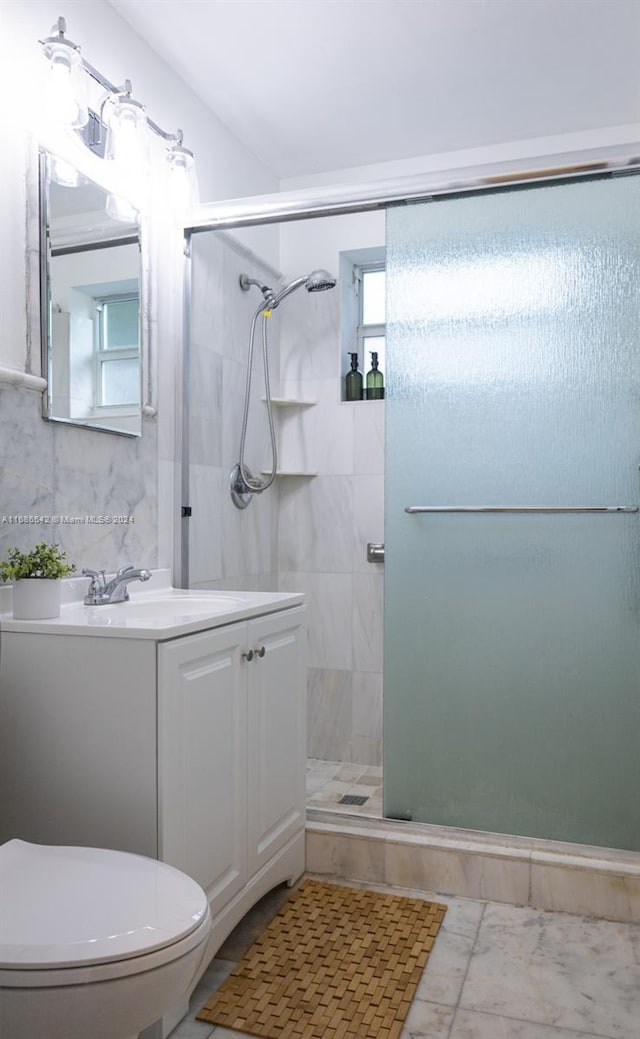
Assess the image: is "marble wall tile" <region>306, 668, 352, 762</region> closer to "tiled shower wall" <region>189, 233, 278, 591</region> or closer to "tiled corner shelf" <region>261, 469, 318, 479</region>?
"tiled shower wall" <region>189, 233, 278, 591</region>

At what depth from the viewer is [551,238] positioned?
2.20 metres

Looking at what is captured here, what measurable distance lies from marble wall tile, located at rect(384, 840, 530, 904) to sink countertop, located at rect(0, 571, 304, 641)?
76 cm

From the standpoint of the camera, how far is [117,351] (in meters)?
2.22

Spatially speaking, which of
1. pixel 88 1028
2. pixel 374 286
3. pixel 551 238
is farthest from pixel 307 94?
pixel 88 1028

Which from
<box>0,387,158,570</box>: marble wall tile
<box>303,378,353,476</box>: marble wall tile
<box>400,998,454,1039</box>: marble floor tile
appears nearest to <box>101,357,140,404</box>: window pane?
<box>0,387,158,570</box>: marble wall tile

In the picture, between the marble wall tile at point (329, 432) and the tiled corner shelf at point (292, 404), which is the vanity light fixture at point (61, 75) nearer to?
the tiled corner shelf at point (292, 404)

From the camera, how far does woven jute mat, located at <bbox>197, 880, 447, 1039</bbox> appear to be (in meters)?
1.57

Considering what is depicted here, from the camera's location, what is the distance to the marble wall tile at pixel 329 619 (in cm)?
324

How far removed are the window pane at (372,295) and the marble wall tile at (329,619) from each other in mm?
1140

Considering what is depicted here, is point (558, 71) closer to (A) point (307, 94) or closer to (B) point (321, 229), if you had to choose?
(A) point (307, 94)

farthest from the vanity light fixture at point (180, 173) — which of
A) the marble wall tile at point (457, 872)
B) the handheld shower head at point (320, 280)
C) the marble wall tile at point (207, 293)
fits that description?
the marble wall tile at point (457, 872)

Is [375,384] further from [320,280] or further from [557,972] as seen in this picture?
[557,972]

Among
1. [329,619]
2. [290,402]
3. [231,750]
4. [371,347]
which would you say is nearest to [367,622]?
[329,619]

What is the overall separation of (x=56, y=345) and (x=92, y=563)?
57cm
